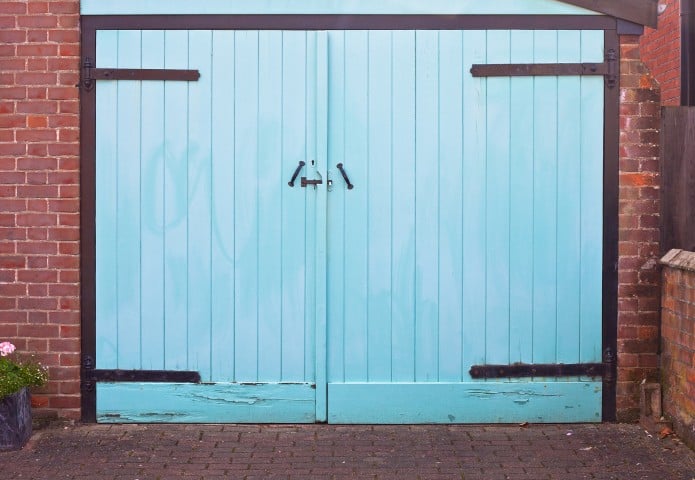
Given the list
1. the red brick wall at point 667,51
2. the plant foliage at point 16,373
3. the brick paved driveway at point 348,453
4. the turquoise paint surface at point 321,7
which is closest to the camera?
the brick paved driveway at point 348,453

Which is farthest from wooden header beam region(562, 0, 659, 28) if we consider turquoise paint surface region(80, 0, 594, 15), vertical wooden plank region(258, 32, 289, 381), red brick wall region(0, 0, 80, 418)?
red brick wall region(0, 0, 80, 418)

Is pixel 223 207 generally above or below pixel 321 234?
above

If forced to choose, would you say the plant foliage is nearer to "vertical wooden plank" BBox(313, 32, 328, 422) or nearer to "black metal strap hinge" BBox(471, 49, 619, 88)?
"vertical wooden plank" BBox(313, 32, 328, 422)

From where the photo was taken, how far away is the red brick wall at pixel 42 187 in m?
5.62

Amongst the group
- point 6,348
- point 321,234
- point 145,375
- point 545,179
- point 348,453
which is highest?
point 545,179

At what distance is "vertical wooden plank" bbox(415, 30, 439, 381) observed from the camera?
5652 millimetres

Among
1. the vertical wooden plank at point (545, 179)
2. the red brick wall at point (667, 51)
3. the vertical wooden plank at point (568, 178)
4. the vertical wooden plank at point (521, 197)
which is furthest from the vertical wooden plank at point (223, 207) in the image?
the red brick wall at point (667, 51)

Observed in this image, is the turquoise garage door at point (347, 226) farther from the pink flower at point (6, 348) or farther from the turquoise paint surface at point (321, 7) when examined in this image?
the pink flower at point (6, 348)

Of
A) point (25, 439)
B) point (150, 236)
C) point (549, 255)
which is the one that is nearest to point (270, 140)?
point (150, 236)

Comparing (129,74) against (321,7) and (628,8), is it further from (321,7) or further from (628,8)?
(628,8)

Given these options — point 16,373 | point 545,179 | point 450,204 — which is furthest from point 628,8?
point 16,373

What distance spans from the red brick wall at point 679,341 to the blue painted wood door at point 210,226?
209 cm

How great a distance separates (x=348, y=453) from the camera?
5203 mm

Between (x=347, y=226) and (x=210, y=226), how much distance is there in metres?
0.83
